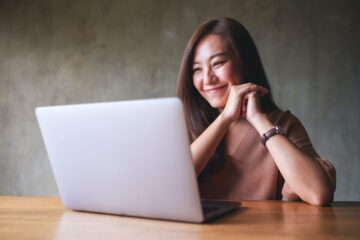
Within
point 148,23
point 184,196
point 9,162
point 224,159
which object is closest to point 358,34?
point 148,23

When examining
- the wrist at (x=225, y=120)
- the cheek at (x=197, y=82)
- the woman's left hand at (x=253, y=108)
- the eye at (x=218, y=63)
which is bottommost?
the wrist at (x=225, y=120)

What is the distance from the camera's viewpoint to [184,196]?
750 millimetres

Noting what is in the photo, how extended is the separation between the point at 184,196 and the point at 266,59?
111 inches

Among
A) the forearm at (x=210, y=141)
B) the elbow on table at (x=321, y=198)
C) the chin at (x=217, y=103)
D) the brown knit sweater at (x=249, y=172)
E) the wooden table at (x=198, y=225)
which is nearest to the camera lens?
the wooden table at (x=198, y=225)

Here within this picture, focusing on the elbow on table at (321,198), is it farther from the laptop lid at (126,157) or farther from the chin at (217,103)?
the chin at (217,103)

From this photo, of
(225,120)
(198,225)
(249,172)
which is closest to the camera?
(198,225)

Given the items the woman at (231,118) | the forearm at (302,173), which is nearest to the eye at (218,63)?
the woman at (231,118)

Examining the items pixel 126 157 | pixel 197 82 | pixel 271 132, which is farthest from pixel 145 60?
pixel 126 157

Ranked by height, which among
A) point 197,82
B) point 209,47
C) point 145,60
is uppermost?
point 145,60

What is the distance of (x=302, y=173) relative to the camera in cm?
112

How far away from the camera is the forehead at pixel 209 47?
60.3 inches

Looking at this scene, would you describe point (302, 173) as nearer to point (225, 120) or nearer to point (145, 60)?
point (225, 120)

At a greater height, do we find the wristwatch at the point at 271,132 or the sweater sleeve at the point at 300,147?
the wristwatch at the point at 271,132

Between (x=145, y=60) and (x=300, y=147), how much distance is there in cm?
249
